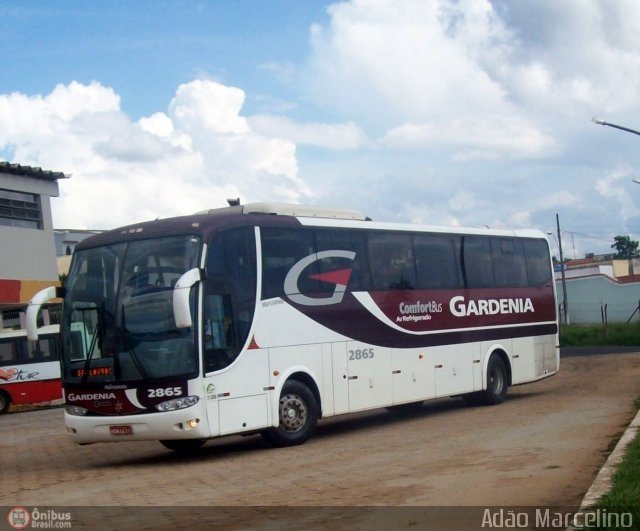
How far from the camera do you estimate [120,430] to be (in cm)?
1389

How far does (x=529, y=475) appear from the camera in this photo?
10484 millimetres

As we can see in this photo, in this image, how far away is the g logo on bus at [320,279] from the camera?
15680 millimetres

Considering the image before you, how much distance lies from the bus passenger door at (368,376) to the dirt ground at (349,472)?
56 cm

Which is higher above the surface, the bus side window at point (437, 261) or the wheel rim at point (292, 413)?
the bus side window at point (437, 261)

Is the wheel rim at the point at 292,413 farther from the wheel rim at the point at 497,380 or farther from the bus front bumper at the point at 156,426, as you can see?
the wheel rim at the point at 497,380

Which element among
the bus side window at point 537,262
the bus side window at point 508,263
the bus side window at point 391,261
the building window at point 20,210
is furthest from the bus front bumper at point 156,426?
the building window at point 20,210

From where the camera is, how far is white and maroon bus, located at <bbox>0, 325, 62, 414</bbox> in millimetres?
31531

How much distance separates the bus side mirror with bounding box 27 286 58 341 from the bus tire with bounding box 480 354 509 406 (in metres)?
9.67

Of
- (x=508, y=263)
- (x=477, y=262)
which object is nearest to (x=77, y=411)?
(x=477, y=262)

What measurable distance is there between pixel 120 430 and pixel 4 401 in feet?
62.9

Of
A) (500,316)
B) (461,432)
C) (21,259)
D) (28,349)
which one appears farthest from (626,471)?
(21,259)

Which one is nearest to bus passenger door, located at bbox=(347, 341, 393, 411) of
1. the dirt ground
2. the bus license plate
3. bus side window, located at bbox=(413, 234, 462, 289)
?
the dirt ground

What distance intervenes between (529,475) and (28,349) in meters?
24.5

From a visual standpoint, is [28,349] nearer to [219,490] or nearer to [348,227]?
[348,227]
